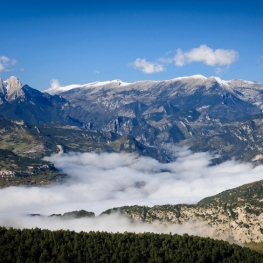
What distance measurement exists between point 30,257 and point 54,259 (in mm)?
11678

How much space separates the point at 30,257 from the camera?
199875mm

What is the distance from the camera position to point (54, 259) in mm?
198500

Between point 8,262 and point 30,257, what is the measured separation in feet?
33.7

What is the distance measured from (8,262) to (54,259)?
68.4 ft
